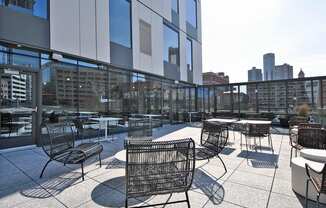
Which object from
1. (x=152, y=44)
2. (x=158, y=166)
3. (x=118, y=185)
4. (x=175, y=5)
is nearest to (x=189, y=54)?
(x=175, y=5)

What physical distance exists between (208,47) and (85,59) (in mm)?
12853

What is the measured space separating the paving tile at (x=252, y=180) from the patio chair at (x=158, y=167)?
4.74ft

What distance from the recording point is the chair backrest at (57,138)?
3.87 metres

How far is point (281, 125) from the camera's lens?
1088 cm

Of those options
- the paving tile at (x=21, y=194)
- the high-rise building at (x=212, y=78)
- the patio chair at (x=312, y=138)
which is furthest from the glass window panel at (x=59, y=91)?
the high-rise building at (x=212, y=78)

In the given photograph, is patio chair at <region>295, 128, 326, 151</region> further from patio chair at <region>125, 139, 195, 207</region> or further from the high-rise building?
the high-rise building

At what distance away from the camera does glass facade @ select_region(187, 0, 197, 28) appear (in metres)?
15.0

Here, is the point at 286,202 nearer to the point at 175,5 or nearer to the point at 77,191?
the point at 77,191

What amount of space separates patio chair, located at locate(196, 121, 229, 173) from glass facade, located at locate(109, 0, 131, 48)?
6260 millimetres

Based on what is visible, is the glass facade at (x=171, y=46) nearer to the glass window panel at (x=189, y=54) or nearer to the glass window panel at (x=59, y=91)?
the glass window panel at (x=189, y=54)

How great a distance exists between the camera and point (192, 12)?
51.1 ft

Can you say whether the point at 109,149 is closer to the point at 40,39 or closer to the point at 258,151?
the point at 40,39

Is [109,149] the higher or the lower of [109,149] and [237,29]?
the lower

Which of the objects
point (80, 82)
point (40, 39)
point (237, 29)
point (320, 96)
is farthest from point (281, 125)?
point (40, 39)
